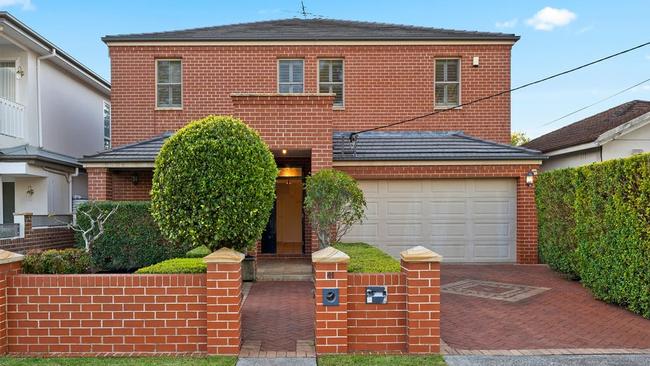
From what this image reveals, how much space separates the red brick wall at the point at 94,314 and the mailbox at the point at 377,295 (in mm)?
2077

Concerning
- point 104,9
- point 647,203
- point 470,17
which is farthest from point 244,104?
point 470,17

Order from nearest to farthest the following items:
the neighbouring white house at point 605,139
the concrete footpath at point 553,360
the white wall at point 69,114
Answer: the concrete footpath at point 553,360, the neighbouring white house at point 605,139, the white wall at point 69,114

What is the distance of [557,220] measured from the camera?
10414 millimetres

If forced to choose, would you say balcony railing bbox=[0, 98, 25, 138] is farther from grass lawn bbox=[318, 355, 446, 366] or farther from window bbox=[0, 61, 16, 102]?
grass lawn bbox=[318, 355, 446, 366]

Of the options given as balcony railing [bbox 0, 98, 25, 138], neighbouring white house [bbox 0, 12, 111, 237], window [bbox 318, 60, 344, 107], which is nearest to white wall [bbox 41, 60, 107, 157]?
neighbouring white house [bbox 0, 12, 111, 237]

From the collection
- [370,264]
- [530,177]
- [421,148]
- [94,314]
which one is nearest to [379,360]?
[370,264]

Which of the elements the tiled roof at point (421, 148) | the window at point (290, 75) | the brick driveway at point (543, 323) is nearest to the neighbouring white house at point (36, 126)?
the window at point (290, 75)

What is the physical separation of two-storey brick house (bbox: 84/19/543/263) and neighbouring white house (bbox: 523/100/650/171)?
206 centimetres

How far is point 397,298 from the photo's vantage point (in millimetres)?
5578

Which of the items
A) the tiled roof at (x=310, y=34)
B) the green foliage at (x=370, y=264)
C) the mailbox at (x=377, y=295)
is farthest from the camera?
the tiled roof at (x=310, y=34)

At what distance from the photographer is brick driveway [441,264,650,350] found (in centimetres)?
594

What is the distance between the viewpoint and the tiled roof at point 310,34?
530 inches

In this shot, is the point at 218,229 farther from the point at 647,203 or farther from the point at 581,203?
the point at 581,203

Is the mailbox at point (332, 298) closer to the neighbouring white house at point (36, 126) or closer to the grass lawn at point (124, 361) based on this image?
the grass lawn at point (124, 361)
